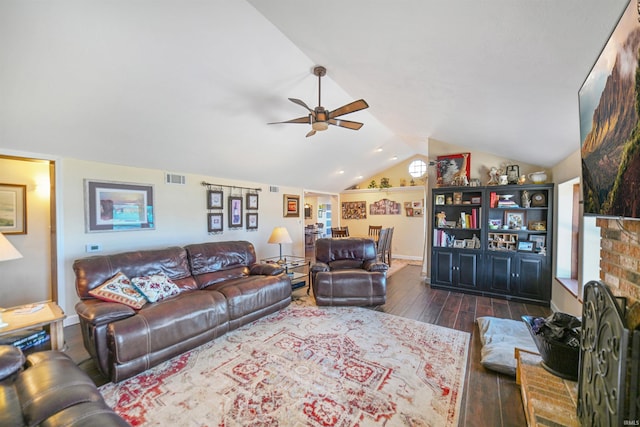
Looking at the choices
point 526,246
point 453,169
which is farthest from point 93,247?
point 526,246

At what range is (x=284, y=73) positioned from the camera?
3000mm

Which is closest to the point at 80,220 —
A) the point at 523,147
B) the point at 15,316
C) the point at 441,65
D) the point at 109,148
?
the point at 109,148

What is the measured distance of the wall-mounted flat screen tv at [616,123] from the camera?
0.91 meters

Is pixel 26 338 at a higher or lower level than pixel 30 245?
lower

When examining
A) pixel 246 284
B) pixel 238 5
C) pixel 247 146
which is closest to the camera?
pixel 238 5

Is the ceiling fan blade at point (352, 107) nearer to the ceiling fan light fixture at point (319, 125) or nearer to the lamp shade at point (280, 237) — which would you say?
the ceiling fan light fixture at point (319, 125)

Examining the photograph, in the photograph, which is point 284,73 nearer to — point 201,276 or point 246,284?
point 246,284

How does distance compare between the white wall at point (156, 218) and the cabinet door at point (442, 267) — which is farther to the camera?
the cabinet door at point (442, 267)

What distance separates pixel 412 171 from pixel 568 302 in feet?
17.2

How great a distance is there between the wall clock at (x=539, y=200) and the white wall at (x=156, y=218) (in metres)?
5.03

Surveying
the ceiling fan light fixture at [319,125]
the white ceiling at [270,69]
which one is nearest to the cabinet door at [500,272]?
the white ceiling at [270,69]

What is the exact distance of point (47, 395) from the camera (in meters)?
1.26

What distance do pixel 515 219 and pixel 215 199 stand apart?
17.4 feet

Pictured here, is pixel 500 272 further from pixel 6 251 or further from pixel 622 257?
pixel 6 251
